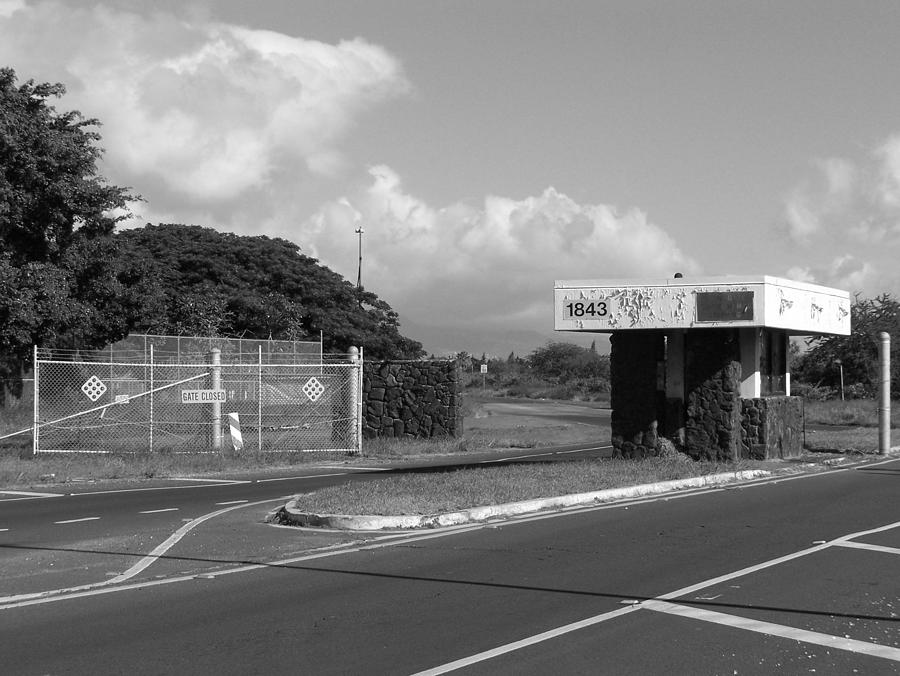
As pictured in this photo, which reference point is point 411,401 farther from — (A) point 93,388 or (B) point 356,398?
(A) point 93,388

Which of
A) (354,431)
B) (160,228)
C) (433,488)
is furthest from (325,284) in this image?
(433,488)

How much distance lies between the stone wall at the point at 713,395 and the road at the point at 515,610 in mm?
8280

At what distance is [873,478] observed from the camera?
18.4 metres

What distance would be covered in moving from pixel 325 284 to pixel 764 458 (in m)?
39.9

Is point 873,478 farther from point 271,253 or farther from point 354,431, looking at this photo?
point 271,253

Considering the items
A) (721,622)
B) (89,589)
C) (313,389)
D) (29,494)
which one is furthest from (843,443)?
(89,589)

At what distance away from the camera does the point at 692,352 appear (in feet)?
68.6

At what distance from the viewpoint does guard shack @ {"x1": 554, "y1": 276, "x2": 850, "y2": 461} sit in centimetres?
1991

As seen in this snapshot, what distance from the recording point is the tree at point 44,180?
27828 millimetres

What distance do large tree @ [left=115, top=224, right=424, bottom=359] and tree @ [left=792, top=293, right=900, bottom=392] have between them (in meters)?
22.6

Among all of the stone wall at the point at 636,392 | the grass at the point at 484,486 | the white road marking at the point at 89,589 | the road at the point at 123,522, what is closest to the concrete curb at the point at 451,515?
the grass at the point at 484,486

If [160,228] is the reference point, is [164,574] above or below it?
below

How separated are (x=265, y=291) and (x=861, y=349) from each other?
30266 millimetres

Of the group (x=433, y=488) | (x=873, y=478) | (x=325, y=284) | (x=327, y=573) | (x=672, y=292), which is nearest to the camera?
(x=327, y=573)
